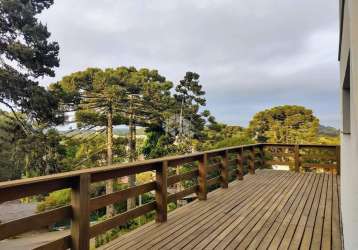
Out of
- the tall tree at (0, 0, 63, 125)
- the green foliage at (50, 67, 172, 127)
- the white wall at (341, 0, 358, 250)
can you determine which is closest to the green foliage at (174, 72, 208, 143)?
the green foliage at (50, 67, 172, 127)

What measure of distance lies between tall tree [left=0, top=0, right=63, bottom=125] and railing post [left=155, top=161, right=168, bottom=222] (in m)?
8.64

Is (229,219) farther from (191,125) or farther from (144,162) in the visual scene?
(191,125)

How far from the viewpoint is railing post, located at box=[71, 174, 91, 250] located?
90.0 inches

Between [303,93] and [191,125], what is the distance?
1898 cm

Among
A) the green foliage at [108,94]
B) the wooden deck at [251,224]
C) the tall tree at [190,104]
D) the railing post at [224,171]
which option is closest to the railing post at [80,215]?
the wooden deck at [251,224]

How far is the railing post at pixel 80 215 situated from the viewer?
2285mm

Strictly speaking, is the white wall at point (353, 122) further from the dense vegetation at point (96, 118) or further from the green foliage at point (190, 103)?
the green foliage at point (190, 103)

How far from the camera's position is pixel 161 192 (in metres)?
3.56

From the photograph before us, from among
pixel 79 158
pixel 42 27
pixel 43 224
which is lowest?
pixel 79 158

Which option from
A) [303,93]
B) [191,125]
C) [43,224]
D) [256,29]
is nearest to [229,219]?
[43,224]

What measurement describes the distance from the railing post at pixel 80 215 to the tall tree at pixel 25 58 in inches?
371

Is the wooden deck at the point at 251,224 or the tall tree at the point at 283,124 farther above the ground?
the tall tree at the point at 283,124

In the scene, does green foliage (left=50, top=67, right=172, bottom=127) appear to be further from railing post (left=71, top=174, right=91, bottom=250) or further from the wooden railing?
railing post (left=71, top=174, right=91, bottom=250)

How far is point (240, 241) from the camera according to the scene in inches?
113
